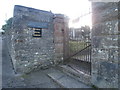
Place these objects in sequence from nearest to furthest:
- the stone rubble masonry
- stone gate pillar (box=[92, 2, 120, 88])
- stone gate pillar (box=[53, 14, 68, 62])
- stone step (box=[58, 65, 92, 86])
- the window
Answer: stone gate pillar (box=[92, 2, 120, 88]), stone step (box=[58, 65, 92, 86]), the stone rubble masonry, the window, stone gate pillar (box=[53, 14, 68, 62])

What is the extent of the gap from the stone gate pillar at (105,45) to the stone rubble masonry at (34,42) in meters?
2.66

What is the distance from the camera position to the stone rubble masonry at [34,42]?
4450 mm

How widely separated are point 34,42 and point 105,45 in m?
3.37

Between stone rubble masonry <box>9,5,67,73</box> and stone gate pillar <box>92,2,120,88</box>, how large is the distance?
266 cm

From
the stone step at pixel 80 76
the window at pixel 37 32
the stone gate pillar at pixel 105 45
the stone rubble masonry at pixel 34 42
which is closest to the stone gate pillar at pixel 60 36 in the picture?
the stone rubble masonry at pixel 34 42

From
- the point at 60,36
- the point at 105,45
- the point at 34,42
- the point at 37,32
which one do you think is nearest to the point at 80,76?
the point at 105,45

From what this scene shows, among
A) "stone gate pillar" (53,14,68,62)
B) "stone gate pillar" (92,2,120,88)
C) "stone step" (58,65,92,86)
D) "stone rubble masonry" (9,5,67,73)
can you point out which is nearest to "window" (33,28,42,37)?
"stone rubble masonry" (9,5,67,73)

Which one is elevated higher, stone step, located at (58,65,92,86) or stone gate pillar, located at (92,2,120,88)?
stone gate pillar, located at (92,2,120,88)

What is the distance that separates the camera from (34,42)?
15.8 feet

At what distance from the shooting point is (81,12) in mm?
7977

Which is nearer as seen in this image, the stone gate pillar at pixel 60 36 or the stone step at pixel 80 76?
the stone step at pixel 80 76

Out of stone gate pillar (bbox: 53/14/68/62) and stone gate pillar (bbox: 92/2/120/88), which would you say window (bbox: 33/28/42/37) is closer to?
stone gate pillar (bbox: 53/14/68/62)

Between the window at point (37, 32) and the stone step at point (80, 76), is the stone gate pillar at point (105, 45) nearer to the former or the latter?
the stone step at point (80, 76)

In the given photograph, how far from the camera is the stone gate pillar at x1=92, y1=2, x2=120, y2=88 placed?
7.75 ft
